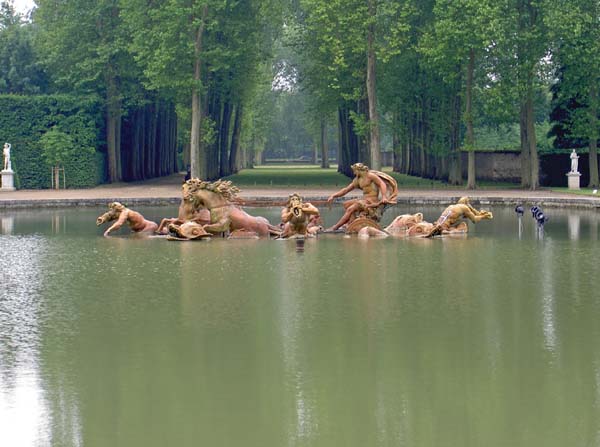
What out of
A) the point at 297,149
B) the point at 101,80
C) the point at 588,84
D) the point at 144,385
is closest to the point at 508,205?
the point at 588,84

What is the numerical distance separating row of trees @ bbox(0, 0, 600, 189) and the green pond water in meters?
25.4

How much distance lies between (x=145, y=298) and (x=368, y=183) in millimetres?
11899

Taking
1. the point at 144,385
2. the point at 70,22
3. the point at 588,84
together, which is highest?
the point at 70,22

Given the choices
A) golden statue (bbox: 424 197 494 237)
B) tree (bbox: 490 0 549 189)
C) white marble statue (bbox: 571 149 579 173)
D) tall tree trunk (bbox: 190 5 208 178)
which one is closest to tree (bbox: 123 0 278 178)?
tall tree trunk (bbox: 190 5 208 178)

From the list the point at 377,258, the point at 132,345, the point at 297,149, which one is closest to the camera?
the point at 132,345

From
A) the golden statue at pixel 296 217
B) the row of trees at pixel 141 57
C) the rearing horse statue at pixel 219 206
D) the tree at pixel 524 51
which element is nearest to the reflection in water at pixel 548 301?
the golden statue at pixel 296 217

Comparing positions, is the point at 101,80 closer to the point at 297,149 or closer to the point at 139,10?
the point at 139,10

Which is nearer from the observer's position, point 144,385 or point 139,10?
point 144,385

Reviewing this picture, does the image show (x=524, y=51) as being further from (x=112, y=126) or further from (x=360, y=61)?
(x=112, y=126)

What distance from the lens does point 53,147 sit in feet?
159

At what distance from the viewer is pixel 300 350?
448 inches

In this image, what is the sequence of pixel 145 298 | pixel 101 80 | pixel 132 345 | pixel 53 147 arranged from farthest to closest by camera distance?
pixel 101 80 → pixel 53 147 → pixel 145 298 → pixel 132 345

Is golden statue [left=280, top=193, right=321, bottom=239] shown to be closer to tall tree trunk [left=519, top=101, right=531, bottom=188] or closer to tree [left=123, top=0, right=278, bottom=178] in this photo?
tree [left=123, top=0, right=278, bottom=178]

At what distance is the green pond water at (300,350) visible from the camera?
8.66 meters
